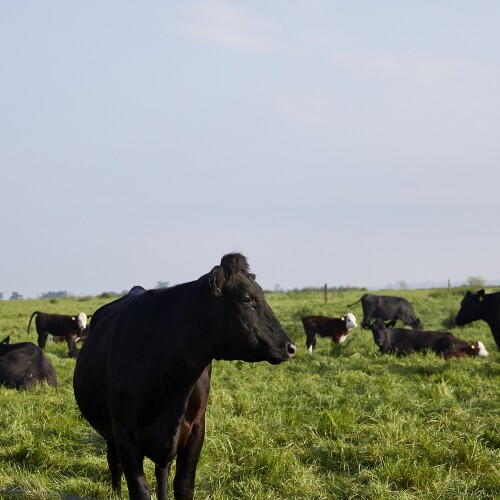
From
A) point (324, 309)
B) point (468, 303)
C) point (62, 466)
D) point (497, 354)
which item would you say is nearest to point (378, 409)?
point (62, 466)

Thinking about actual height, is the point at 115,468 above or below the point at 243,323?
below

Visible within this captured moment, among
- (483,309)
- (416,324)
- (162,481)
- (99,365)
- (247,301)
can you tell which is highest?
(247,301)

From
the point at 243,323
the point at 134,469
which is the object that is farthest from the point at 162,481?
the point at 243,323

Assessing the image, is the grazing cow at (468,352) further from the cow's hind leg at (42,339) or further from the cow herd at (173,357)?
the cow's hind leg at (42,339)

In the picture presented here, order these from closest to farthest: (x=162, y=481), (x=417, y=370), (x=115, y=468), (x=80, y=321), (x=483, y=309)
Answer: (x=162, y=481) → (x=115, y=468) → (x=417, y=370) → (x=483, y=309) → (x=80, y=321)

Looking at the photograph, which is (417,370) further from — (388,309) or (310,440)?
(388,309)

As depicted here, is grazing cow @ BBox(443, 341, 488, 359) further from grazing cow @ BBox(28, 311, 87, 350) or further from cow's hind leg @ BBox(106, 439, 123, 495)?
grazing cow @ BBox(28, 311, 87, 350)

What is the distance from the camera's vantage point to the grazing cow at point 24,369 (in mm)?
10047

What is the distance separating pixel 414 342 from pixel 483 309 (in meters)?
1.83

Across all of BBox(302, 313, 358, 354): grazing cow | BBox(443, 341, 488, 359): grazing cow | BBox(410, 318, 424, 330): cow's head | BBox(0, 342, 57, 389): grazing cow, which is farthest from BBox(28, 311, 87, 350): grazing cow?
BBox(443, 341, 488, 359): grazing cow

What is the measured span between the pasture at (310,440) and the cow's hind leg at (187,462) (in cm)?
46

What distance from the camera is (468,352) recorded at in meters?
13.9

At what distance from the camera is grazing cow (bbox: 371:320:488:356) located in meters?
14.1

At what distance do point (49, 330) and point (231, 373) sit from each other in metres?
10.0
